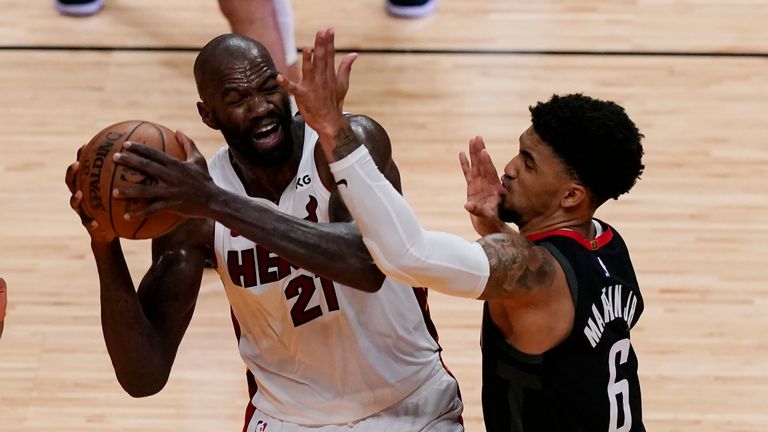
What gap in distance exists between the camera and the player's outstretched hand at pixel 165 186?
324cm

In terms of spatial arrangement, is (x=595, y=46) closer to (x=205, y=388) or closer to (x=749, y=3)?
(x=749, y=3)

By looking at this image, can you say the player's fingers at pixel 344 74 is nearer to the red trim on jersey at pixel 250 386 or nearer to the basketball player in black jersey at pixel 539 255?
the basketball player in black jersey at pixel 539 255

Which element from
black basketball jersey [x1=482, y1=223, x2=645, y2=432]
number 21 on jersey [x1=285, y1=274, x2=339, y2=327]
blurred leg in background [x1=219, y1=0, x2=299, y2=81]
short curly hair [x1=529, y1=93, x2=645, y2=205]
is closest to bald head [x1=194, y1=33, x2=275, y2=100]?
number 21 on jersey [x1=285, y1=274, x2=339, y2=327]

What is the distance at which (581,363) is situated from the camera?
3486 mm

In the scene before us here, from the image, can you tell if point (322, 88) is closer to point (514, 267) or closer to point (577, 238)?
point (514, 267)

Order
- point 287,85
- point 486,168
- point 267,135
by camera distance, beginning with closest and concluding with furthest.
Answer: point 287,85 < point 486,168 < point 267,135

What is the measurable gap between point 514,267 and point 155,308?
1.22 m

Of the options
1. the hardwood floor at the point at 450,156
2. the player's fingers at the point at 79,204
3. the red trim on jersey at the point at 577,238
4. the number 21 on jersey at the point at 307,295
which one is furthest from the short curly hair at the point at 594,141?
the hardwood floor at the point at 450,156

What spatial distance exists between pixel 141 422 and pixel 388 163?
78.1 inches

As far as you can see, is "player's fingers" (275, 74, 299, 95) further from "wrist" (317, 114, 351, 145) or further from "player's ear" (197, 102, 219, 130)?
"player's ear" (197, 102, 219, 130)

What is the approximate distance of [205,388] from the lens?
17.6 feet

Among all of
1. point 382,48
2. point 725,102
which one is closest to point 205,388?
point 382,48

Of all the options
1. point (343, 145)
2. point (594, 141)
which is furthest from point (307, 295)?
point (594, 141)

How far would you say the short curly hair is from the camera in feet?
11.3
